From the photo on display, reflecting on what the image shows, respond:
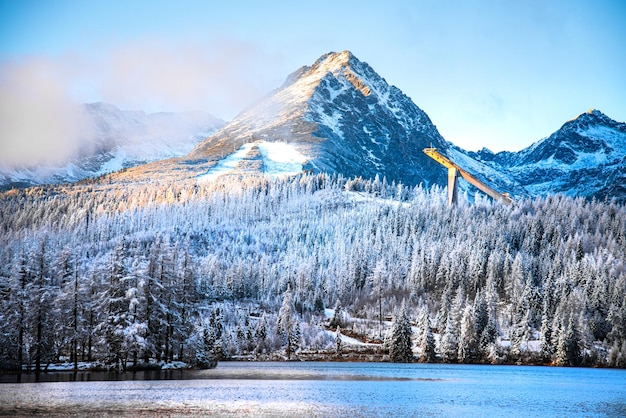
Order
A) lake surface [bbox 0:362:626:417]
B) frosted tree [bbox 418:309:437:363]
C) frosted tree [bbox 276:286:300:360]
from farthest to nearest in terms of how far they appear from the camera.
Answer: frosted tree [bbox 276:286:300:360] < frosted tree [bbox 418:309:437:363] < lake surface [bbox 0:362:626:417]

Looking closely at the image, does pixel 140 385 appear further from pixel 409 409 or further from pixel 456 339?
pixel 456 339

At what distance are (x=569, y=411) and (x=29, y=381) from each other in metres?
58.1

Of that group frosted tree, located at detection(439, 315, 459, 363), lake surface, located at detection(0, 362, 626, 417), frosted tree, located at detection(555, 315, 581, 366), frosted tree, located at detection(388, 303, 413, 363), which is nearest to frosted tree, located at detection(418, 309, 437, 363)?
frosted tree, located at detection(439, 315, 459, 363)

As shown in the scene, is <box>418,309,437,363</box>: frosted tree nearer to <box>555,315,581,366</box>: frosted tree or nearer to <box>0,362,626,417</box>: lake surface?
<box>555,315,581,366</box>: frosted tree

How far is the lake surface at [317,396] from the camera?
60844 millimetres

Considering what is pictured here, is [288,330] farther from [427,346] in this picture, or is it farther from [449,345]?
[449,345]

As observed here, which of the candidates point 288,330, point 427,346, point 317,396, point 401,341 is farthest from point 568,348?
point 317,396

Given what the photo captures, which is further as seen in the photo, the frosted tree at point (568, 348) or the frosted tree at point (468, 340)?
the frosted tree at point (468, 340)

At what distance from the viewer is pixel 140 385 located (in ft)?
250

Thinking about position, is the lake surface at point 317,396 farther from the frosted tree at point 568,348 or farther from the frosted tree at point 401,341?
the frosted tree at point 568,348

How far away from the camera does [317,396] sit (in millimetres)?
75562

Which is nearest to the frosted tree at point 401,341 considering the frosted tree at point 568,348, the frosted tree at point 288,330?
the frosted tree at point 288,330

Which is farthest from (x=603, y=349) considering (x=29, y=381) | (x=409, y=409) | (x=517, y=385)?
(x=29, y=381)

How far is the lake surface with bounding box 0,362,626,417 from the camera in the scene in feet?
200
